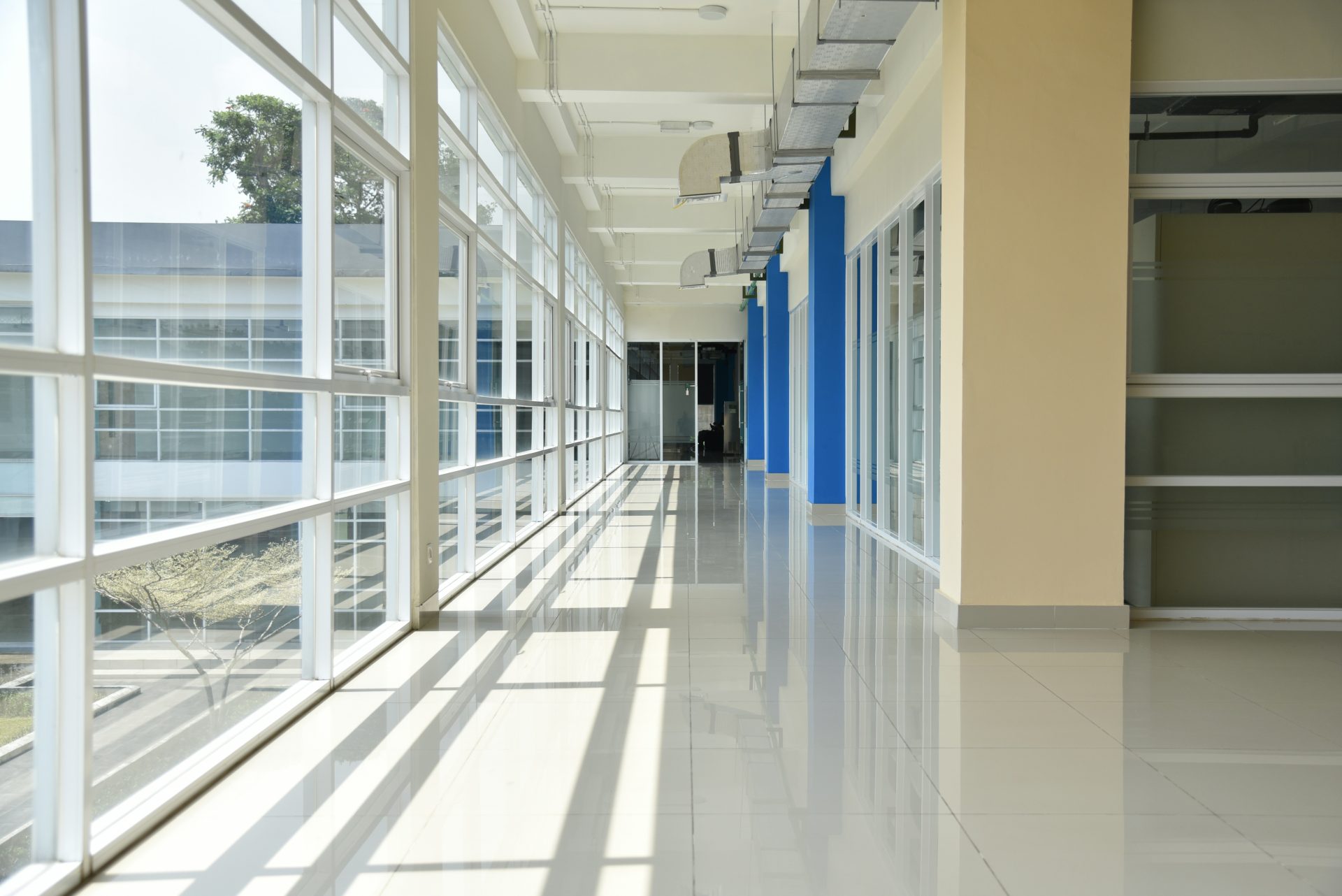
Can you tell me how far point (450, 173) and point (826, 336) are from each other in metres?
6.76

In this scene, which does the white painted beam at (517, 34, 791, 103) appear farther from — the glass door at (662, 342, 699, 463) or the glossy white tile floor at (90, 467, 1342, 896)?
the glass door at (662, 342, 699, 463)

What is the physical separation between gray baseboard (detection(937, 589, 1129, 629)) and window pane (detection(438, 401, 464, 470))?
365 centimetres

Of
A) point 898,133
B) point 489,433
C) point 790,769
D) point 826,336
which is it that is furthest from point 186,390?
point 826,336

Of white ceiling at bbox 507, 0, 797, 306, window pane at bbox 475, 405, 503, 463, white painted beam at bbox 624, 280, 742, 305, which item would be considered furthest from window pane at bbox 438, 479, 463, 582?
white painted beam at bbox 624, 280, 742, 305

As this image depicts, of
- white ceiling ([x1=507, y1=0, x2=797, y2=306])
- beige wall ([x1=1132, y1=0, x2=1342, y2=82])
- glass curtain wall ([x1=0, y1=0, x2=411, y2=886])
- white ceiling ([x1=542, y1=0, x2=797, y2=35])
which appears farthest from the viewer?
white ceiling ([x1=507, y1=0, x2=797, y2=306])

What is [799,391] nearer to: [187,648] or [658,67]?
[658,67]

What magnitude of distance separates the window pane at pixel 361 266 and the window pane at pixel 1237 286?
4702 millimetres

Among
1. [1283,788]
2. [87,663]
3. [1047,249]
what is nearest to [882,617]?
→ [1047,249]

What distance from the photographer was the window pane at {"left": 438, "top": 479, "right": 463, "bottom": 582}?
7279 millimetres

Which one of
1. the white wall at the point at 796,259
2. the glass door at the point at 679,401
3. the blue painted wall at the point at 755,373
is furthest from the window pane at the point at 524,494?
the glass door at the point at 679,401

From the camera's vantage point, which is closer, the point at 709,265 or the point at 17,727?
the point at 17,727

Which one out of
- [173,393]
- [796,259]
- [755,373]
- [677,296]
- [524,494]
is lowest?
[524,494]

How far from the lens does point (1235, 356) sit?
672cm

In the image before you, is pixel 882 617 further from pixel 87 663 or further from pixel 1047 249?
pixel 87 663
